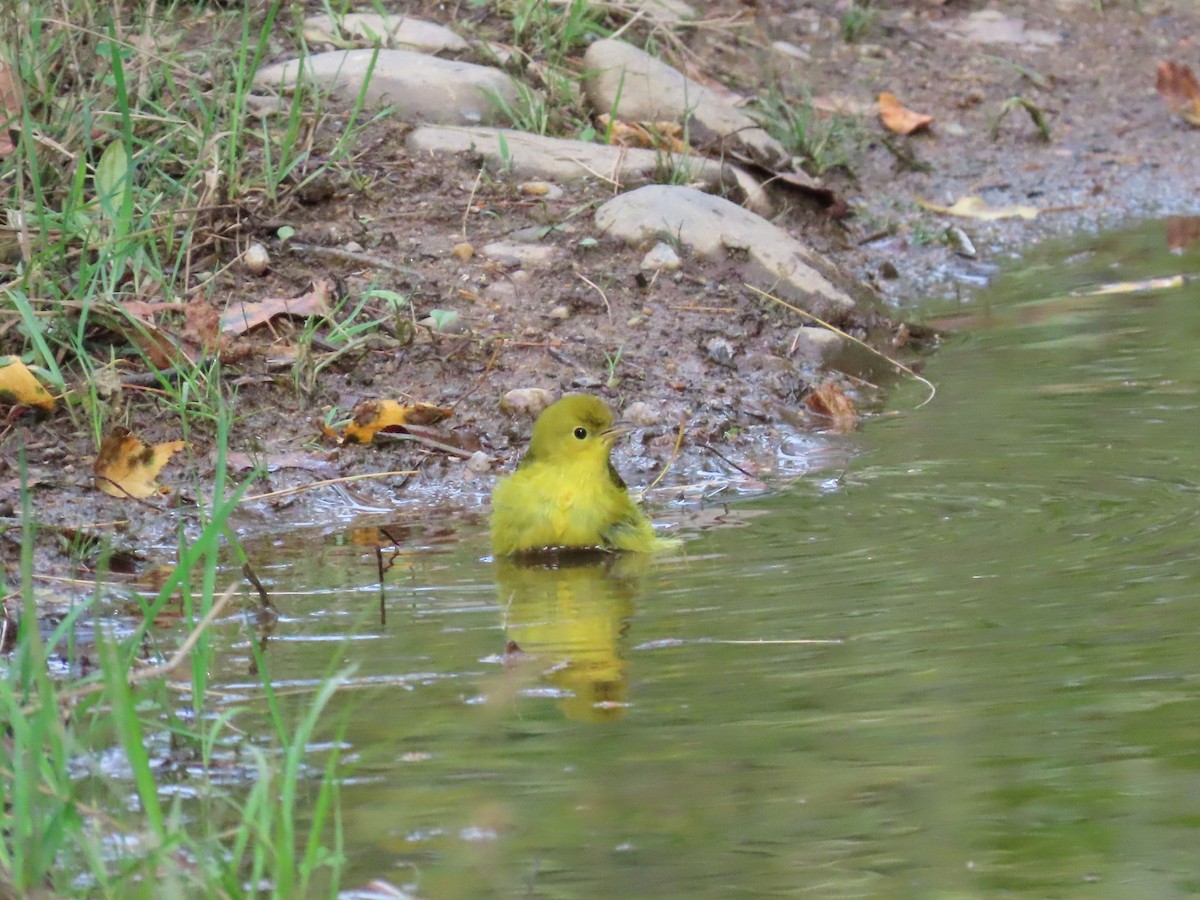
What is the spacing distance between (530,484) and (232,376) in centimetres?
168

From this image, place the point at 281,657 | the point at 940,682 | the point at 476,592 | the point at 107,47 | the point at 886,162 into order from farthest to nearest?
the point at 886,162, the point at 107,47, the point at 476,592, the point at 281,657, the point at 940,682

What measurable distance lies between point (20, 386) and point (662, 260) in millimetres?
2628

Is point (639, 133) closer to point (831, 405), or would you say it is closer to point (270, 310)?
point (831, 405)

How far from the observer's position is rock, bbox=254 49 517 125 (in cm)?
796

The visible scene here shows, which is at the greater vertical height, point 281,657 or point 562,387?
point 281,657

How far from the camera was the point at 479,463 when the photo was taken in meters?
5.81

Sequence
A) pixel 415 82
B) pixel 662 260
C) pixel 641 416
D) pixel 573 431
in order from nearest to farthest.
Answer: pixel 573 431 < pixel 641 416 < pixel 662 260 < pixel 415 82

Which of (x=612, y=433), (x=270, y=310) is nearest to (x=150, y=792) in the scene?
(x=612, y=433)

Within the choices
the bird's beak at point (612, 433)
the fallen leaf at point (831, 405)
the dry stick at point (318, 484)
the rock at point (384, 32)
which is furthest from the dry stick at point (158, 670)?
the rock at point (384, 32)

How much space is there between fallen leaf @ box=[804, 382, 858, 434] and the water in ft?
2.24

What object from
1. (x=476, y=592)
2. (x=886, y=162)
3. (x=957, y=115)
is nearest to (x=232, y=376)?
(x=476, y=592)

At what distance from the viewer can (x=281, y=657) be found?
3.73 m

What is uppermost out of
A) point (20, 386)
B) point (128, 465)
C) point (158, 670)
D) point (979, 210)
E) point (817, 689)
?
point (158, 670)

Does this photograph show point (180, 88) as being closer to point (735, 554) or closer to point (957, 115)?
point (735, 554)
